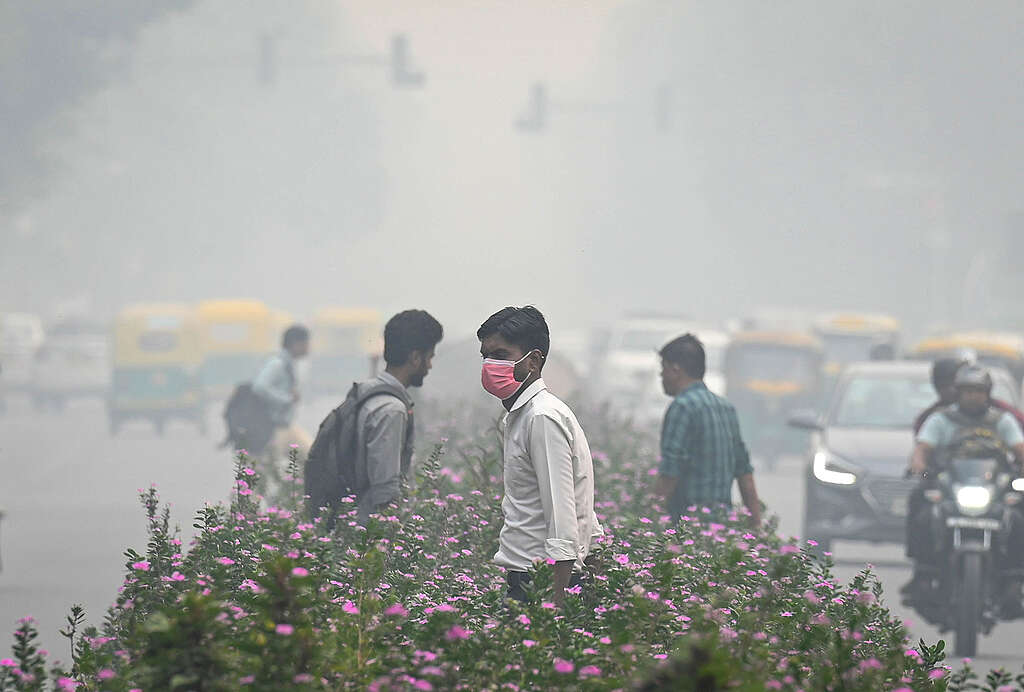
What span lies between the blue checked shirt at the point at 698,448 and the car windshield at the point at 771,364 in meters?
17.3

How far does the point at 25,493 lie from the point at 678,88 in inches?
3325

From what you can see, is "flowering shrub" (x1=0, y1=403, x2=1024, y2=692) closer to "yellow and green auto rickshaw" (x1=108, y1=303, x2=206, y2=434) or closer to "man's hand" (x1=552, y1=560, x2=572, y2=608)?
"man's hand" (x1=552, y1=560, x2=572, y2=608)

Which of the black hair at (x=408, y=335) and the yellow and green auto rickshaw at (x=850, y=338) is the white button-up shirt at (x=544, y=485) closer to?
the black hair at (x=408, y=335)

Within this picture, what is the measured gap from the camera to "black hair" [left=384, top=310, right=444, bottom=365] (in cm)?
709

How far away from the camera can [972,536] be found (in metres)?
9.83

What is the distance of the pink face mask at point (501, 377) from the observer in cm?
541

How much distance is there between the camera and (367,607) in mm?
4676

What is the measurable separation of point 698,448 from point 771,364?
57.8ft

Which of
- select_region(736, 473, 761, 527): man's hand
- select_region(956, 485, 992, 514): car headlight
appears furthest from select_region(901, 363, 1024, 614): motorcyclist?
select_region(736, 473, 761, 527): man's hand

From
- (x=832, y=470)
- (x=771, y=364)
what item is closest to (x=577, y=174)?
(x=771, y=364)

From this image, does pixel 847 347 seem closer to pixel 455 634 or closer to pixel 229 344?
pixel 229 344

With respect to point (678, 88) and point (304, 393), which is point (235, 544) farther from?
point (678, 88)

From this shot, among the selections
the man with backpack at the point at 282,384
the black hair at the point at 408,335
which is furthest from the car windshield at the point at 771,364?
the black hair at the point at 408,335

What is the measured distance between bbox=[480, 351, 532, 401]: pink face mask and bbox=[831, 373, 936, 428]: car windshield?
32.2ft
